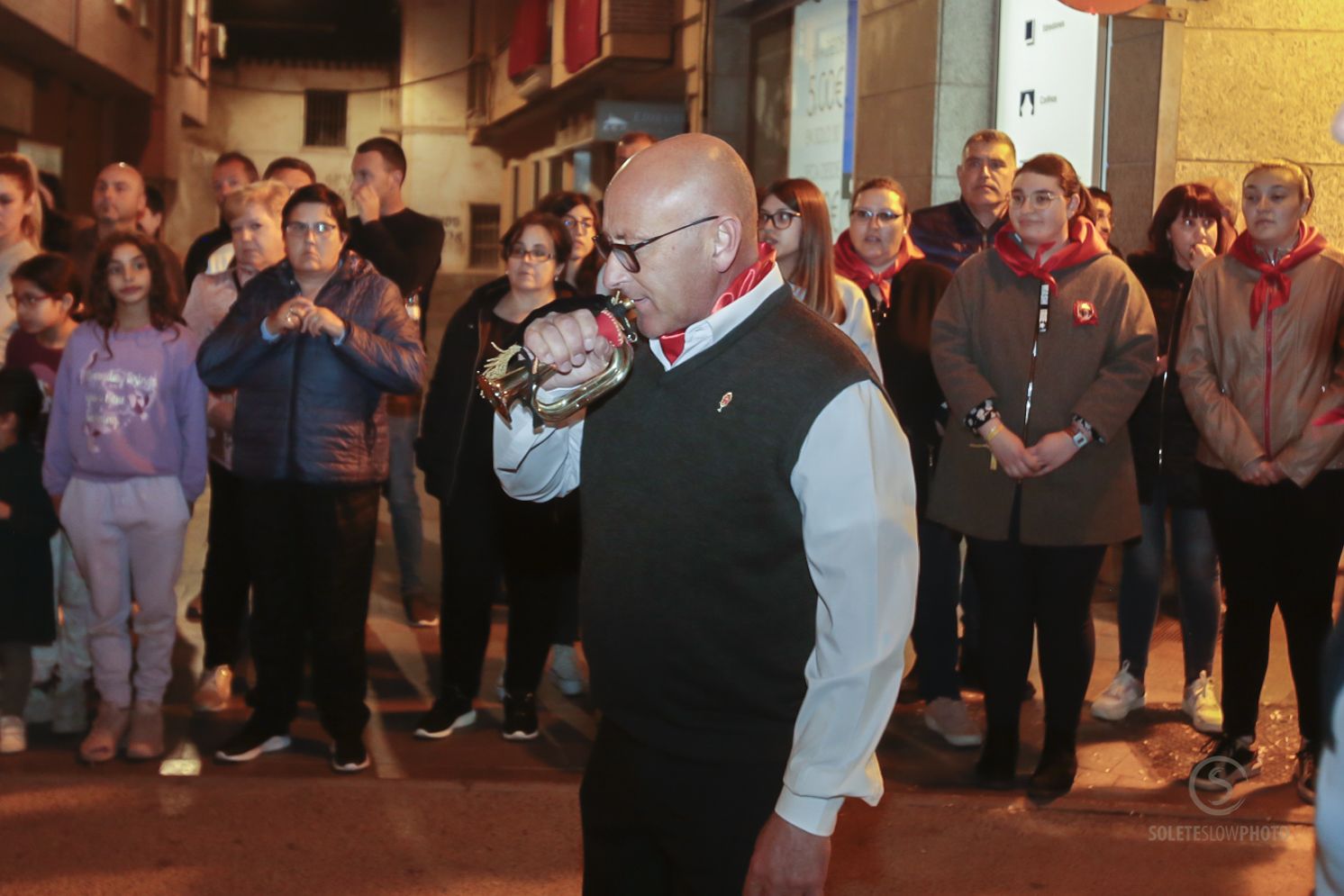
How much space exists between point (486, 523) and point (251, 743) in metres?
1.20

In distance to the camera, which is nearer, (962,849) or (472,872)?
(472,872)

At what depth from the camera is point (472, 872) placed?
4.65 metres

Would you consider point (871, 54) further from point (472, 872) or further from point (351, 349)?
point (472, 872)

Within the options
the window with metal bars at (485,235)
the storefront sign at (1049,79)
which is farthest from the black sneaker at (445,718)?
the window with metal bars at (485,235)

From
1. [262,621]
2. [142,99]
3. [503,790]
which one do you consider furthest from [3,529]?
[142,99]

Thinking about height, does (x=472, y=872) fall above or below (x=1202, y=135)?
below

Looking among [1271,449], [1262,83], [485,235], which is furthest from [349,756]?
[485,235]

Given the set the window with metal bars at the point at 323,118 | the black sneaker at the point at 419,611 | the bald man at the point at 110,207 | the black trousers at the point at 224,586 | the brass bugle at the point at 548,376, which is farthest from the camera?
the window with metal bars at the point at 323,118

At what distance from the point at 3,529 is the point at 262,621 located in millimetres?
1004

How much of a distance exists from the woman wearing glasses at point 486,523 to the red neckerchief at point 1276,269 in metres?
2.61

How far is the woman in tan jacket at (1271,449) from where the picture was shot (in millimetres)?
5414

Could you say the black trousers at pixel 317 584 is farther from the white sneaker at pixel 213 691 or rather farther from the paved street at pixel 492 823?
the white sneaker at pixel 213 691

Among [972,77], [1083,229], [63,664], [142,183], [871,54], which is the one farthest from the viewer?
[871,54]

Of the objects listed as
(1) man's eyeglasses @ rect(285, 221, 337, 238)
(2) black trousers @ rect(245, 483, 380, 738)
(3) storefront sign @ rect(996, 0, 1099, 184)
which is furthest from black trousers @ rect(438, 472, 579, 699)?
(3) storefront sign @ rect(996, 0, 1099, 184)
